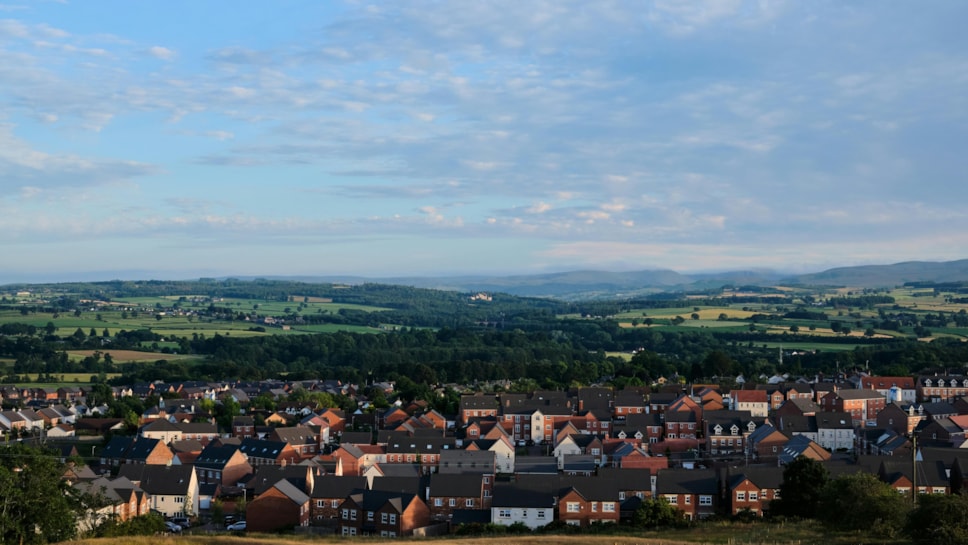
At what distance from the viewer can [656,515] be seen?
33.9 metres

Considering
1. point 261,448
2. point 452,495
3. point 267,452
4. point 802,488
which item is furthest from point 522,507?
point 261,448

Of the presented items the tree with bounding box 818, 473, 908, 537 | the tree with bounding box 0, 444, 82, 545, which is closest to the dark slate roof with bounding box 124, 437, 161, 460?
the tree with bounding box 0, 444, 82, 545

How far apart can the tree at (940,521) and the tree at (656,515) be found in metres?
9.57

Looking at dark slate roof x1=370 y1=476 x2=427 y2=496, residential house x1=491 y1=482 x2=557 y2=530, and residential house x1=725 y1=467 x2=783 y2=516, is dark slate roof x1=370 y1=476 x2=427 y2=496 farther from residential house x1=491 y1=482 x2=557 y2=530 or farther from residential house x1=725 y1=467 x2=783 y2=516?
residential house x1=725 y1=467 x2=783 y2=516

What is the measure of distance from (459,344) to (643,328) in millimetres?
26174

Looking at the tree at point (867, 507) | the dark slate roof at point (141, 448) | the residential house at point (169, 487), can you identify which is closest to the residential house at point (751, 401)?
the tree at point (867, 507)

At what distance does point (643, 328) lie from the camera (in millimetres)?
123062

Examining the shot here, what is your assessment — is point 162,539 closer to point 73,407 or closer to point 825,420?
point 825,420

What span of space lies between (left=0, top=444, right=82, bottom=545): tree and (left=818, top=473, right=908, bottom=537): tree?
2139 centimetres

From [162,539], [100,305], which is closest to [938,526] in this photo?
[162,539]

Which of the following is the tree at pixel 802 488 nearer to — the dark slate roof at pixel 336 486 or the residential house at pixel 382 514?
the residential house at pixel 382 514

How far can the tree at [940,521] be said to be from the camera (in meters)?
23.5

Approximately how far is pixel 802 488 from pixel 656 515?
16.9ft

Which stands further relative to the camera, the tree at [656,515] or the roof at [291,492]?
the roof at [291,492]
